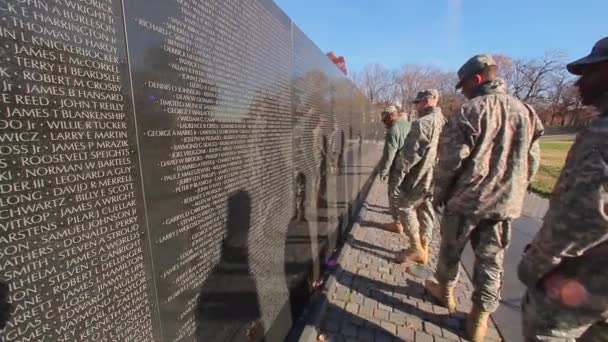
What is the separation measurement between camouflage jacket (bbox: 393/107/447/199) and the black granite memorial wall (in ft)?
8.22

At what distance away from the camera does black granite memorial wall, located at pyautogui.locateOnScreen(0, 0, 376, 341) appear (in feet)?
2.74

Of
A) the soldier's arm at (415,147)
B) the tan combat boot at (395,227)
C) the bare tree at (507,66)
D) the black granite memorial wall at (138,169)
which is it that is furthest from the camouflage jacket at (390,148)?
the bare tree at (507,66)

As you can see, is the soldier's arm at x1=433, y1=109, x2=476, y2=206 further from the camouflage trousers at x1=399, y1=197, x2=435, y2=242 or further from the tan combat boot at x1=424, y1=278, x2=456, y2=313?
the camouflage trousers at x1=399, y1=197, x2=435, y2=242

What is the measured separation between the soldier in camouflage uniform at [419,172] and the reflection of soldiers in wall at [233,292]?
298cm

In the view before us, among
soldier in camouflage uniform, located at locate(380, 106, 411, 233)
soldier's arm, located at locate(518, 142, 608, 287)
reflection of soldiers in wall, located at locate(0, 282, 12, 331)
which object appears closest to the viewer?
reflection of soldiers in wall, located at locate(0, 282, 12, 331)

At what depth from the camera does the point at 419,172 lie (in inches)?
172

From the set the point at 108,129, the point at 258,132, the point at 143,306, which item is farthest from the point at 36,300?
the point at 258,132

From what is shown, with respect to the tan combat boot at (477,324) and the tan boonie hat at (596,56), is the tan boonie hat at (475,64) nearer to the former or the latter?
the tan boonie hat at (596,56)

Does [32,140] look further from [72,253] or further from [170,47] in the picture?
[170,47]

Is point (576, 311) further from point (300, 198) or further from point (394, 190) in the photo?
point (394, 190)

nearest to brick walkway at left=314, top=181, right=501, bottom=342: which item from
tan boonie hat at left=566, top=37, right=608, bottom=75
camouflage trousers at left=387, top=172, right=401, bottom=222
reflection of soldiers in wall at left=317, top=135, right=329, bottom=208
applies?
camouflage trousers at left=387, top=172, right=401, bottom=222

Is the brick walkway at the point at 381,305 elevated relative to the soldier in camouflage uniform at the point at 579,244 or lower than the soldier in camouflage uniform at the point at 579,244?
lower

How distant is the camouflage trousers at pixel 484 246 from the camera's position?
8.82 feet

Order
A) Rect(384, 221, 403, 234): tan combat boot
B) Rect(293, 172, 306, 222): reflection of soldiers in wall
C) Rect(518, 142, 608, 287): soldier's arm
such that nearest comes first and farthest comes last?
1. Rect(518, 142, 608, 287): soldier's arm
2. Rect(293, 172, 306, 222): reflection of soldiers in wall
3. Rect(384, 221, 403, 234): tan combat boot
